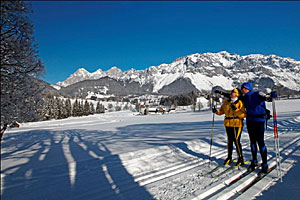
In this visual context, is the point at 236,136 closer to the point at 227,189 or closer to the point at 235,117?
the point at 235,117

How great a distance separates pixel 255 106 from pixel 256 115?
0.22 meters

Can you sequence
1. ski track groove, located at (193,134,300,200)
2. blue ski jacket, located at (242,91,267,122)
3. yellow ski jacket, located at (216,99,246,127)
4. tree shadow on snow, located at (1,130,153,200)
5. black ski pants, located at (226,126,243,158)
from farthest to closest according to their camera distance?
black ski pants, located at (226,126,243,158), yellow ski jacket, located at (216,99,246,127), blue ski jacket, located at (242,91,267,122), tree shadow on snow, located at (1,130,153,200), ski track groove, located at (193,134,300,200)

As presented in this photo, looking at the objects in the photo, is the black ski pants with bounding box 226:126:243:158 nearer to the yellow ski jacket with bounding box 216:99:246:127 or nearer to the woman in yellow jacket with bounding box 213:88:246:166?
the woman in yellow jacket with bounding box 213:88:246:166

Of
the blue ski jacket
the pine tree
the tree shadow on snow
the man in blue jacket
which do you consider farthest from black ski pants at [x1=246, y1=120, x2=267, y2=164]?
the pine tree

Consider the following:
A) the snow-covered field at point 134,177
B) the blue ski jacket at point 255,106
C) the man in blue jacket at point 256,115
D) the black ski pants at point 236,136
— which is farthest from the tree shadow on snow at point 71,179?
the blue ski jacket at point 255,106

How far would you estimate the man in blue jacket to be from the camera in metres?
4.07

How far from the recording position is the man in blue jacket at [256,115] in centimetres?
407

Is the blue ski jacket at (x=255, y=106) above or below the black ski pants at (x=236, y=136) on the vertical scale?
above

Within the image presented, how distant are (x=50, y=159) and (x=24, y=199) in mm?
2169

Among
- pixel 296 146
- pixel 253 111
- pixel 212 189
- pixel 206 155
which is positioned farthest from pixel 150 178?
pixel 296 146

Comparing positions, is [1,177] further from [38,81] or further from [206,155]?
[206,155]

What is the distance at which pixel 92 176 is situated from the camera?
13.8 feet

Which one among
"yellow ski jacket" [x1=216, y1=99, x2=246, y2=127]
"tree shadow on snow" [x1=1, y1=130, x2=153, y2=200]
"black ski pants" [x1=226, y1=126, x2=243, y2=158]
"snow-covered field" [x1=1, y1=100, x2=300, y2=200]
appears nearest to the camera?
"snow-covered field" [x1=1, y1=100, x2=300, y2=200]

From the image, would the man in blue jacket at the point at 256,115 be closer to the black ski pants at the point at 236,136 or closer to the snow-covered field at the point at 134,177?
the black ski pants at the point at 236,136
